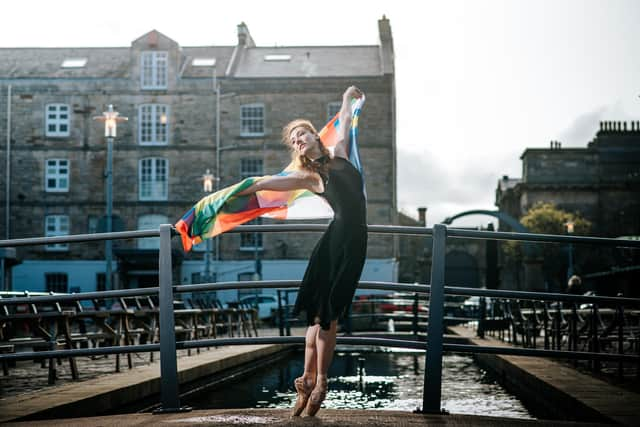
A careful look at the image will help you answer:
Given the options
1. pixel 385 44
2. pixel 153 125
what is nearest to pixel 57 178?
pixel 153 125

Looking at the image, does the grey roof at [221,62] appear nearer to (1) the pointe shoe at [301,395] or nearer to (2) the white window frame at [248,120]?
(2) the white window frame at [248,120]

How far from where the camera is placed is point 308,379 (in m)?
4.96

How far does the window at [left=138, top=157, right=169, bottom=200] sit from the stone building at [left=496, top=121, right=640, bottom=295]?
33.7 metres

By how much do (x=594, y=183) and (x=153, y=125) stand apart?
38684 millimetres

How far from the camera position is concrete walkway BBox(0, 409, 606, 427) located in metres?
4.71

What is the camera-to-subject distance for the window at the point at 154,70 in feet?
157

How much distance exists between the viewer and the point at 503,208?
8988 cm

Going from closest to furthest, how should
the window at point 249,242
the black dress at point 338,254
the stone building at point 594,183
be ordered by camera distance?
the black dress at point 338,254 < the window at point 249,242 < the stone building at point 594,183

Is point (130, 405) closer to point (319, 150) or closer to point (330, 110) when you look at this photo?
point (319, 150)

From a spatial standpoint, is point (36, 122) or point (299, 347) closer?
point (299, 347)

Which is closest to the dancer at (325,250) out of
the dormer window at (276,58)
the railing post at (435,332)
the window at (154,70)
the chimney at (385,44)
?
the railing post at (435,332)

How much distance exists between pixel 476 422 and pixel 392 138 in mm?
43380

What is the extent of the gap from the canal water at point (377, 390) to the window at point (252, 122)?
35343 mm

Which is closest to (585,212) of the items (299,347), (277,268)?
(277,268)
